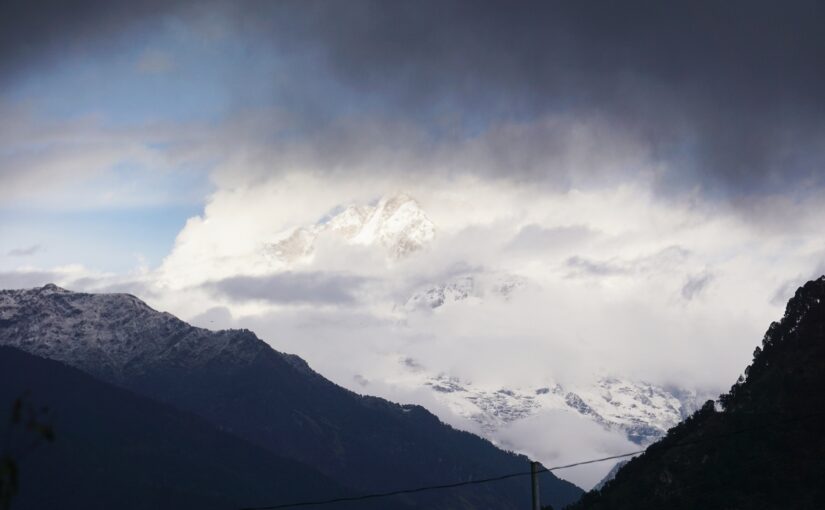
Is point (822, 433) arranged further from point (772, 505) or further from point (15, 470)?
point (15, 470)

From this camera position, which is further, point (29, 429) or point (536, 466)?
point (536, 466)

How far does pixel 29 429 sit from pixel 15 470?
1.33 metres

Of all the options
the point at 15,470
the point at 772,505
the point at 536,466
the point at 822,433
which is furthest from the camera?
the point at 822,433

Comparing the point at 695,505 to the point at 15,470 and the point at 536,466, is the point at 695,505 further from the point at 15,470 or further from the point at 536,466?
the point at 15,470

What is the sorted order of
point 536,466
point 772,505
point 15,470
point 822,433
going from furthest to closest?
point 822,433 < point 772,505 < point 536,466 < point 15,470

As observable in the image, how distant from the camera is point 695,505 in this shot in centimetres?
19362

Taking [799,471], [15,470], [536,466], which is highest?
[799,471]

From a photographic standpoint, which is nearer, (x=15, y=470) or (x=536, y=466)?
(x=15, y=470)

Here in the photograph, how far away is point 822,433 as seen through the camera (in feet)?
624

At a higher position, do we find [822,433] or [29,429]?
[822,433]

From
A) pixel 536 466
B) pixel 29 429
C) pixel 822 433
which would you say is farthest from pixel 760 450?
pixel 29 429

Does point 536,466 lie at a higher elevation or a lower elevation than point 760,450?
lower

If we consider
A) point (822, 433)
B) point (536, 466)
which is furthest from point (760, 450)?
point (536, 466)

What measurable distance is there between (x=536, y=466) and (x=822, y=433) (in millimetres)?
130311
